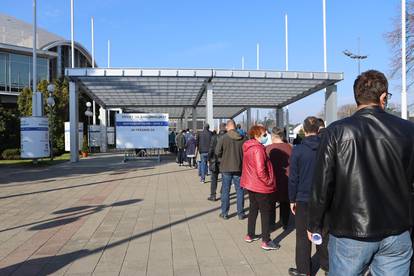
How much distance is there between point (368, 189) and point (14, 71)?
52.3 m

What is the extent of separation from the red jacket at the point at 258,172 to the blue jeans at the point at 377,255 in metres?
3.41

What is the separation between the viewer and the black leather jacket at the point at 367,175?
2.61 m

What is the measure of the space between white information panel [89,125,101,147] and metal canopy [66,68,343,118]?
A: 322 cm

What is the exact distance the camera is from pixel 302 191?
507 cm

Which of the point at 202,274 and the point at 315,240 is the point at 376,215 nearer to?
the point at 315,240

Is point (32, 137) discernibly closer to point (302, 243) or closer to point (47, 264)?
point (47, 264)

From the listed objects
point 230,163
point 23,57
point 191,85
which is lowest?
point 230,163

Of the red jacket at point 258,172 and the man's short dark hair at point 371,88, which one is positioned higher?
the man's short dark hair at point 371,88

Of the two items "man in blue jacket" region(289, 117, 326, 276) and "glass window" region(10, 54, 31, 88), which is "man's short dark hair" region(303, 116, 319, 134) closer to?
"man in blue jacket" region(289, 117, 326, 276)

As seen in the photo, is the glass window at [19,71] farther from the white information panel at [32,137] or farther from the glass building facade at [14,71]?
the white information panel at [32,137]

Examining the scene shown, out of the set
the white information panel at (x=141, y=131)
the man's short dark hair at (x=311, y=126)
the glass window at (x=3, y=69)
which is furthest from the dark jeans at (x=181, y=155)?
the glass window at (x=3, y=69)

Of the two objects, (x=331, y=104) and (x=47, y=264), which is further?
(x=331, y=104)

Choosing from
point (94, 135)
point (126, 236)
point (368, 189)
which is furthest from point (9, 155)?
point (368, 189)

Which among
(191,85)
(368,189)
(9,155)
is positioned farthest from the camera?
(9,155)
